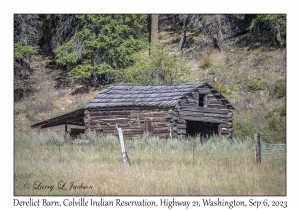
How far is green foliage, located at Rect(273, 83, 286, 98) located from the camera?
33250 millimetres

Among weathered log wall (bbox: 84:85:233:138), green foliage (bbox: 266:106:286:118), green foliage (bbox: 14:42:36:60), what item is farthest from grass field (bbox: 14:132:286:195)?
green foliage (bbox: 14:42:36:60)

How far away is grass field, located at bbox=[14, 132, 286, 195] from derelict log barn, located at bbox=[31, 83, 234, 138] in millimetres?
4065

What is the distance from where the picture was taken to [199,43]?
44.1 meters

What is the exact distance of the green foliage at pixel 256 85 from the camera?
35438 millimetres

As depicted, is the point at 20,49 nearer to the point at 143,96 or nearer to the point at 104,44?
the point at 104,44

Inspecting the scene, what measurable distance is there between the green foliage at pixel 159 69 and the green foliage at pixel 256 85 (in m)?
4.96

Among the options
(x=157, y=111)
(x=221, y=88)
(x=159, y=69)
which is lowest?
(x=157, y=111)

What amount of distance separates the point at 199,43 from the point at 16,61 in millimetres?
16760

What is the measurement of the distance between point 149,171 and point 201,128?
15437 millimetres

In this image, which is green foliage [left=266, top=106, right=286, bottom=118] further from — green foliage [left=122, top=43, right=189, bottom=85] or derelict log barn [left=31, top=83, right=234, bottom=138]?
green foliage [left=122, top=43, right=189, bottom=85]

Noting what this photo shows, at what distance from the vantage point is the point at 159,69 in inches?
1431

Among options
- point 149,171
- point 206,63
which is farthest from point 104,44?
point 149,171

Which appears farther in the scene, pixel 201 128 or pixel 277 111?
pixel 277 111
